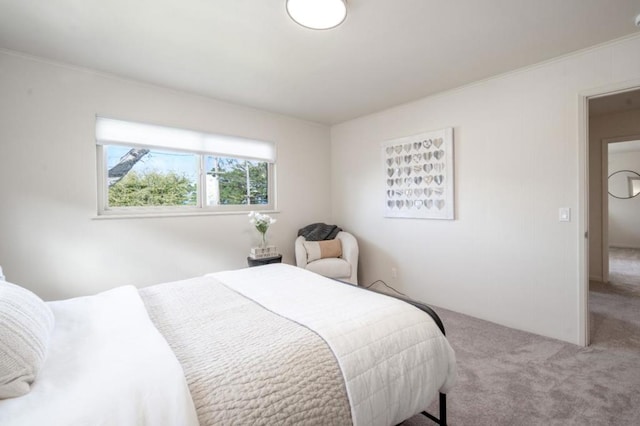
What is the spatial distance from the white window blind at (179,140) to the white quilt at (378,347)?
86.3 inches

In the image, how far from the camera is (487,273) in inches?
114

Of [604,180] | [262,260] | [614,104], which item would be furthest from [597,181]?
[262,260]

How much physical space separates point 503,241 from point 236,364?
2.77m

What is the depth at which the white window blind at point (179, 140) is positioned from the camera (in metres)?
2.69

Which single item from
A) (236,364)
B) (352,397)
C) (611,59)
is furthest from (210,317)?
(611,59)

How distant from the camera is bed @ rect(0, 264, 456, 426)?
0.77 metres

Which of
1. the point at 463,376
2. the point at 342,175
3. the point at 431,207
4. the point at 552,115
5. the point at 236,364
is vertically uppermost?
the point at 552,115

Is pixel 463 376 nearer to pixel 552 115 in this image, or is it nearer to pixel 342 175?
pixel 552 115

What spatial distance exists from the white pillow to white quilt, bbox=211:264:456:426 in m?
0.87

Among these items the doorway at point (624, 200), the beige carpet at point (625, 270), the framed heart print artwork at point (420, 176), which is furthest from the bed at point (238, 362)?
the doorway at point (624, 200)

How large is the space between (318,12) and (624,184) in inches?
353

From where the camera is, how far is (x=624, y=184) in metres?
6.84

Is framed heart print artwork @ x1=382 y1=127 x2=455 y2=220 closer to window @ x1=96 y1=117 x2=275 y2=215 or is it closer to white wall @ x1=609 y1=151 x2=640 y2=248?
window @ x1=96 y1=117 x2=275 y2=215

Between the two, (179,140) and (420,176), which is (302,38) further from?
(420,176)
